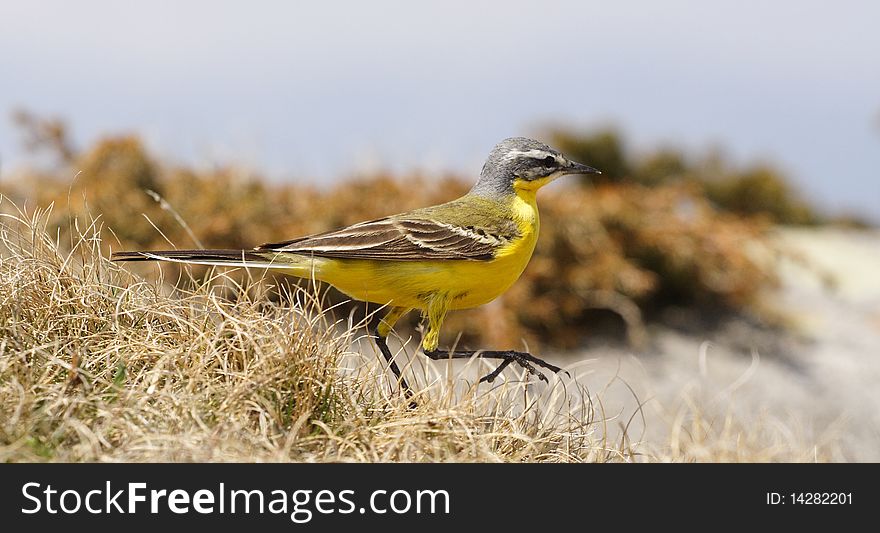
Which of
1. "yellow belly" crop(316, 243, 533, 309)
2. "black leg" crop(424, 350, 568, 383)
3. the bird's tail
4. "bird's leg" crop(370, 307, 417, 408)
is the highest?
the bird's tail

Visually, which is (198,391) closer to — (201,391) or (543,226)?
(201,391)

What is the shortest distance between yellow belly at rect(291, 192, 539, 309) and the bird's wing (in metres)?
0.06

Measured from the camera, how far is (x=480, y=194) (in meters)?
A: 5.75

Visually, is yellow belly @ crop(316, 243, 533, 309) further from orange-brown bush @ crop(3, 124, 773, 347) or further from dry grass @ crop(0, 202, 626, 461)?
orange-brown bush @ crop(3, 124, 773, 347)

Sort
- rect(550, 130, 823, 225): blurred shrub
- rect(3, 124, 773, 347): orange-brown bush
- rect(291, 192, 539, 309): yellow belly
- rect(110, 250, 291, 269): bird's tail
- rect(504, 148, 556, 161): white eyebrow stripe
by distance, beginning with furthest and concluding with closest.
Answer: rect(550, 130, 823, 225): blurred shrub, rect(3, 124, 773, 347): orange-brown bush, rect(504, 148, 556, 161): white eyebrow stripe, rect(291, 192, 539, 309): yellow belly, rect(110, 250, 291, 269): bird's tail

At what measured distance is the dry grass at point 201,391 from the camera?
3.99 m

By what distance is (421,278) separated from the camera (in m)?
5.06

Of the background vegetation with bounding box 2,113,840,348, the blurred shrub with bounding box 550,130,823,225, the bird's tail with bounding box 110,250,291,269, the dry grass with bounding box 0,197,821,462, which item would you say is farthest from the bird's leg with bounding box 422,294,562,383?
the blurred shrub with bounding box 550,130,823,225

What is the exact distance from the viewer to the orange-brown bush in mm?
10203

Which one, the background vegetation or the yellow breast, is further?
the background vegetation

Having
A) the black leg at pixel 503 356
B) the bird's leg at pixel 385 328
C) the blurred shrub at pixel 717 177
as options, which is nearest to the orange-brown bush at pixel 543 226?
the blurred shrub at pixel 717 177
